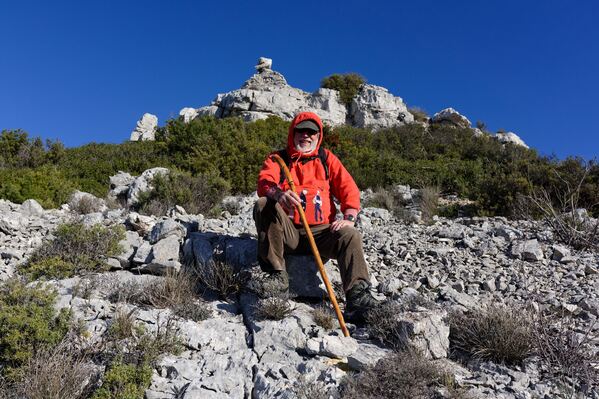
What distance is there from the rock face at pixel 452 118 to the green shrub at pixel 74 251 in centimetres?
2524

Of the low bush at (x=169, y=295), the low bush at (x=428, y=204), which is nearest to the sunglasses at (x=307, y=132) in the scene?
the low bush at (x=169, y=295)

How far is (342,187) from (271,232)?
3.40 ft

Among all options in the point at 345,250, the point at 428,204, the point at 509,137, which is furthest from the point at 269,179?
the point at 509,137

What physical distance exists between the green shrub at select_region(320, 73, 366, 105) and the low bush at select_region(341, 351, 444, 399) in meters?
29.7

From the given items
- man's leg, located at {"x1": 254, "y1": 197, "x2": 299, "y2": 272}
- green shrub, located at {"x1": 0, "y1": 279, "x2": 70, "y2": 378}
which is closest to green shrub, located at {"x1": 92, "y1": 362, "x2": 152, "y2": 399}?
green shrub, located at {"x1": 0, "y1": 279, "x2": 70, "y2": 378}

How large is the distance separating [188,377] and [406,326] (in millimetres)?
1708

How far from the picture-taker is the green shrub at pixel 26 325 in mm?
2816

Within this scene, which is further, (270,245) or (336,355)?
(270,245)

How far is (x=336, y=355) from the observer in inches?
119

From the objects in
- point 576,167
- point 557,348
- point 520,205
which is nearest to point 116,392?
point 557,348

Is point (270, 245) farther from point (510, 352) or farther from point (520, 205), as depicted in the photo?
A: point (520, 205)

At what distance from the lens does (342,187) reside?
4484 mm

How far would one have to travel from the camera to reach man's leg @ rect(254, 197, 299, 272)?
12.9 feet

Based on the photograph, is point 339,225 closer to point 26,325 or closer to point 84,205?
point 26,325
